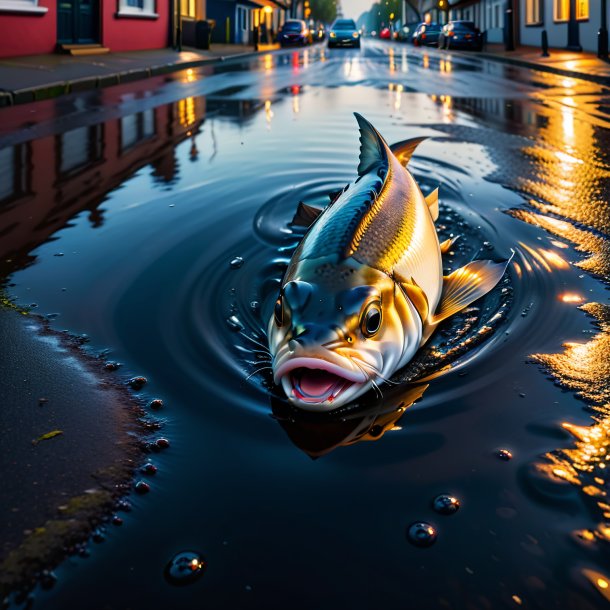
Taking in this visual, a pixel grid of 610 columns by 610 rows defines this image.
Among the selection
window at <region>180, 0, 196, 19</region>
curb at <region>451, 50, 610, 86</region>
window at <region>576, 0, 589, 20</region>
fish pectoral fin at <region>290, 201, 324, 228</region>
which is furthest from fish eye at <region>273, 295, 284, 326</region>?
window at <region>180, 0, 196, 19</region>

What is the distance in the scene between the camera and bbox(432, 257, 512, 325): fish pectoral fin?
2859 mm

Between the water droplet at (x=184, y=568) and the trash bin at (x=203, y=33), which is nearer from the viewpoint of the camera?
the water droplet at (x=184, y=568)

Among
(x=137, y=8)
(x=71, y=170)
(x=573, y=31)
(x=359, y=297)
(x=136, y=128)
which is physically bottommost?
(x=359, y=297)

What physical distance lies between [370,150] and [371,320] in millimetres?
1593

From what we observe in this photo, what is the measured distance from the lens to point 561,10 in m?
31.2

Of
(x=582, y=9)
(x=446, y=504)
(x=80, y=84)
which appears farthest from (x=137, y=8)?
(x=446, y=504)

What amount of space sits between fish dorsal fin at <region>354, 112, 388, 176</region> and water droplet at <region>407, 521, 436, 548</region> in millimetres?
2037

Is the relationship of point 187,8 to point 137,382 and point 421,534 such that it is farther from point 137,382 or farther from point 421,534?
point 421,534

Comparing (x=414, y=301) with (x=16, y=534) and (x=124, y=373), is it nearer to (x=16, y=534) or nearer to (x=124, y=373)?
(x=124, y=373)

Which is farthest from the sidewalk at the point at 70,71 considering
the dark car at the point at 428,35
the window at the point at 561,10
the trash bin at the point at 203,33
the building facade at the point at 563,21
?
the dark car at the point at 428,35

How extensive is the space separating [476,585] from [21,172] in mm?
5510

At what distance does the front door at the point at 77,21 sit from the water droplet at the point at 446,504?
20.5 m

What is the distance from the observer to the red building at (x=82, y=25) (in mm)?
16859

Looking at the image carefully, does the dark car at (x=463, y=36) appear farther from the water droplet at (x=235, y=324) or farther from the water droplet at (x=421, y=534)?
the water droplet at (x=421, y=534)
